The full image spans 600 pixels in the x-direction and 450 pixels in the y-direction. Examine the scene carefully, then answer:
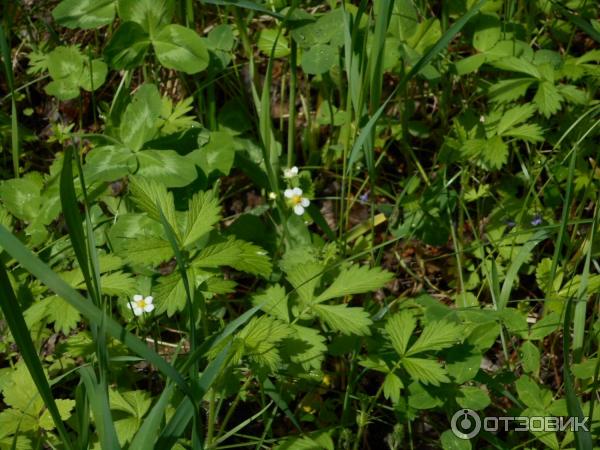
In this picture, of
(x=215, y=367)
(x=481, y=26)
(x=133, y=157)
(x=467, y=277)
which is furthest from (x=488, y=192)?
(x=215, y=367)

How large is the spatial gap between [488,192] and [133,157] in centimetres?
137

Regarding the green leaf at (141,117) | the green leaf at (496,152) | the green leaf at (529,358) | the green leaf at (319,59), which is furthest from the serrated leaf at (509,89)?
the green leaf at (141,117)

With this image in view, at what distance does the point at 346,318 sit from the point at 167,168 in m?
0.91

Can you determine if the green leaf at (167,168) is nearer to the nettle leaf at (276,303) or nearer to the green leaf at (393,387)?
the nettle leaf at (276,303)

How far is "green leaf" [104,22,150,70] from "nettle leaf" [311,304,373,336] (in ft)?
4.14

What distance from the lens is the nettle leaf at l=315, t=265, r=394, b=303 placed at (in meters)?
2.08

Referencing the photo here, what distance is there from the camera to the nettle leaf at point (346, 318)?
6.57 ft

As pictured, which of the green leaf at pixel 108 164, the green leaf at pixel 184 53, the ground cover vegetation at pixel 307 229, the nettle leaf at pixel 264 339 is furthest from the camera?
the green leaf at pixel 184 53

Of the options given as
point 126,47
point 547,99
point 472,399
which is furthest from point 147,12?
point 472,399

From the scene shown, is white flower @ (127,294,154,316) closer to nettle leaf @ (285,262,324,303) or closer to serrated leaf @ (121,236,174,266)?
serrated leaf @ (121,236,174,266)

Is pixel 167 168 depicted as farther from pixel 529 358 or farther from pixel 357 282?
pixel 529 358

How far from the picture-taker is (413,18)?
9.09 feet

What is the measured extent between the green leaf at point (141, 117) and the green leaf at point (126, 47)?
126 mm

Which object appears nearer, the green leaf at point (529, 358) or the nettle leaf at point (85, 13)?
the green leaf at point (529, 358)
